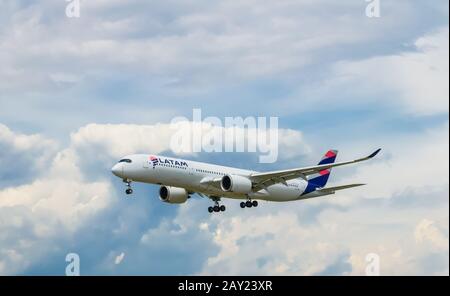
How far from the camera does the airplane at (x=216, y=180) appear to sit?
328 feet

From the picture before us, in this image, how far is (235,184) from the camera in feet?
345

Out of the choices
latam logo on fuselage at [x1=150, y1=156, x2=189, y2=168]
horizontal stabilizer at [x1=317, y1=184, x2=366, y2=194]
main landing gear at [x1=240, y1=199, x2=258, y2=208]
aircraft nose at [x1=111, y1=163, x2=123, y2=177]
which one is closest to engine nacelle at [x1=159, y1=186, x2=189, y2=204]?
main landing gear at [x1=240, y1=199, x2=258, y2=208]

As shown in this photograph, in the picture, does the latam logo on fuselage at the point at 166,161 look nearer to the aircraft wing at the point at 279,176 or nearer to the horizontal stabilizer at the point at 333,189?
the aircraft wing at the point at 279,176

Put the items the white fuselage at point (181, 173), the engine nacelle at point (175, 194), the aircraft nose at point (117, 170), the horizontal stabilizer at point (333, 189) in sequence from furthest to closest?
1. the engine nacelle at point (175, 194)
2. the horizontal stabilizer at point (333, 189)
3. the white fuselage at point (181, 173)
4. the aircraft nose at point (117, 170)

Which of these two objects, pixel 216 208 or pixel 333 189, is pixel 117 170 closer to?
pixel 216 208

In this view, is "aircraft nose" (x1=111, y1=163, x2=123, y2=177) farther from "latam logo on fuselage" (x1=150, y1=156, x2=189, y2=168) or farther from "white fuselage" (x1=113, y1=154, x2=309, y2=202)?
"latam logo on fuselage" (x1=150, y1=156, x2=189, y2=168)

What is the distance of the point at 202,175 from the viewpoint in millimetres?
105250

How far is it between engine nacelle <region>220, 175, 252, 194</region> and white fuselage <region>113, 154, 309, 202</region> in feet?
2.95

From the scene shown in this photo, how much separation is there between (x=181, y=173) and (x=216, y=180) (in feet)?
15.6

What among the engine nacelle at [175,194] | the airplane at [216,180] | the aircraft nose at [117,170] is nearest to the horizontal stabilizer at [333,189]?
the airplane at [216,180]

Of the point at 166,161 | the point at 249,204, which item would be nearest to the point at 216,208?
the point at 249,204

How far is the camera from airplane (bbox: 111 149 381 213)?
99.9 meters

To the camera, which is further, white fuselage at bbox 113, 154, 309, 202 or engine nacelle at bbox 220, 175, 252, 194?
engine nacelle at bbox 220, 175, 252, 194
